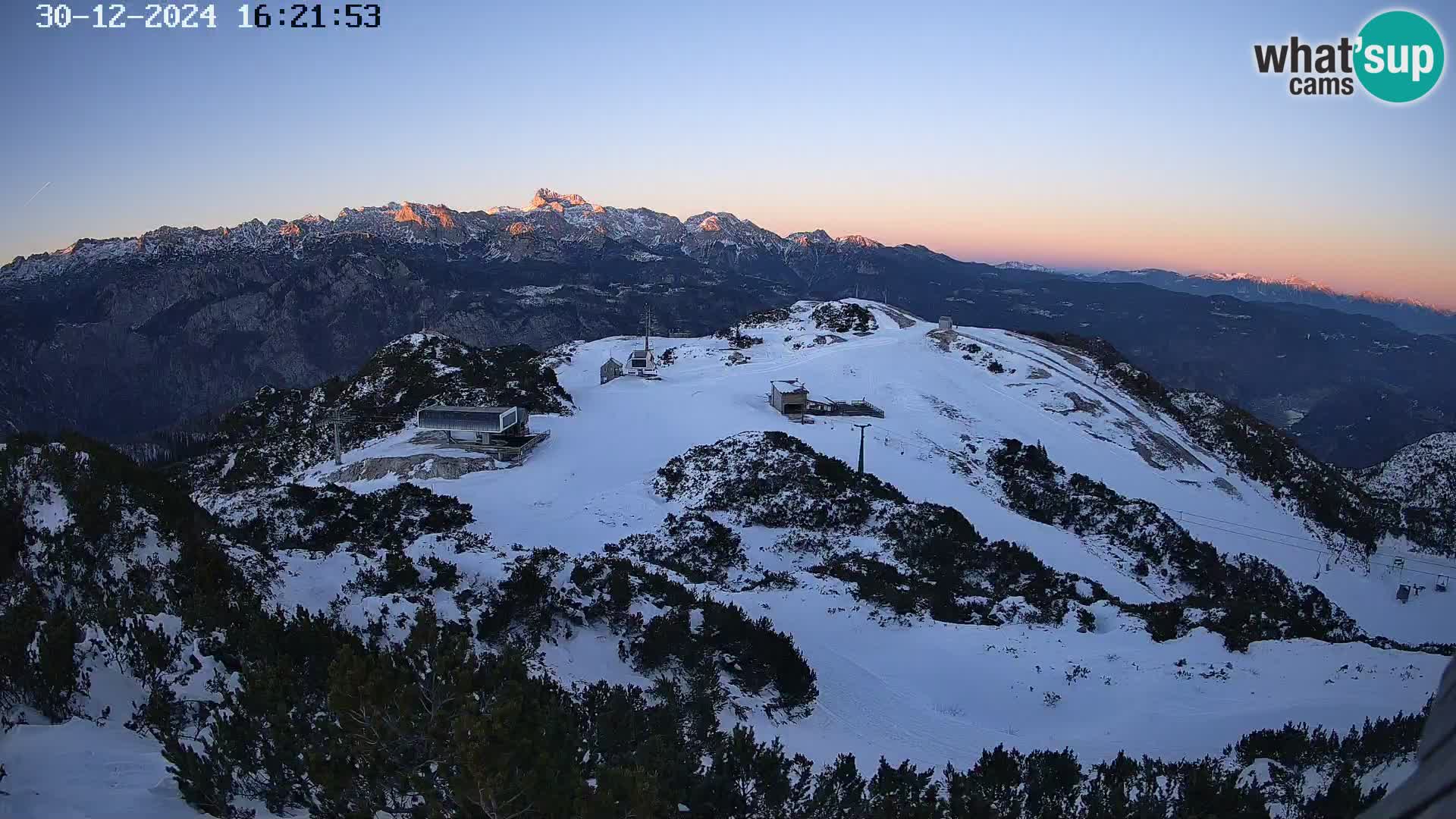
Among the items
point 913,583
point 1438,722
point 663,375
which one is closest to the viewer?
point 1438,722

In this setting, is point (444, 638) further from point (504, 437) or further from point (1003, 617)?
point (504, 437)

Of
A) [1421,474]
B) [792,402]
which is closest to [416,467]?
[792,402]

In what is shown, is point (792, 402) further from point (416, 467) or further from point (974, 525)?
point (416, 467)

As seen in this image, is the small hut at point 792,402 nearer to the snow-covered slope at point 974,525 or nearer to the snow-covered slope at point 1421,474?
the snow-covered slope at point 974,525

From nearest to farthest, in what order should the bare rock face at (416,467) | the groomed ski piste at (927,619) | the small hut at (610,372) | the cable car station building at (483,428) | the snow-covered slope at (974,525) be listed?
the groomed ski piste at (927,619)
the snow-covered slope at (974,525)
the bare rock face at (416,467)
the cable car station building at (483,428)
the small hut at (610,372)

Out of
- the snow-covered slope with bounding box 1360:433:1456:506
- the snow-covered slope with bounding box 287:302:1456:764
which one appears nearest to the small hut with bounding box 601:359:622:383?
the snow-covered slope with bounding box 287:302:1456:764

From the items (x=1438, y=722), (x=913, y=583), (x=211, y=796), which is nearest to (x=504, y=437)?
(x=913, y=583)

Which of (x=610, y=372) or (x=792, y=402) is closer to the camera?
(x=792, y=402)

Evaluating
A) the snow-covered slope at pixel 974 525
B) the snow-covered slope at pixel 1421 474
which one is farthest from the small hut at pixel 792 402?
the snow-covered slope at pixel 1421 474
